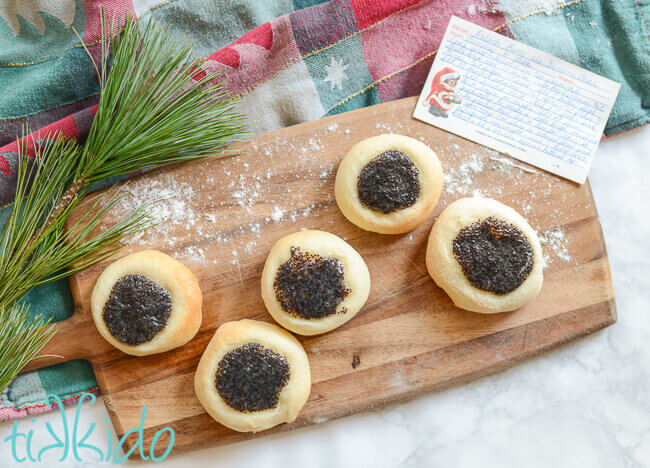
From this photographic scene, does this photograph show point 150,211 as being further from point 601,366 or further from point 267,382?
point 601,366

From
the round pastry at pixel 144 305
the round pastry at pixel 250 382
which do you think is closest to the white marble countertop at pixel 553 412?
the round pastry at pixel 250 382

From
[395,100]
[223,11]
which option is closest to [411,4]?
[395,100]

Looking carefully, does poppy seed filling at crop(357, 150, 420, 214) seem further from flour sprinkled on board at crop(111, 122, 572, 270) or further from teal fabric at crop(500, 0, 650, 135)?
teal fabric at crop(500, 0, 650, 135)

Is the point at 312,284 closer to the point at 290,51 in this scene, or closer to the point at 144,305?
the point at 144,305

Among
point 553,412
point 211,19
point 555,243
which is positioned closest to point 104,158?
point 211,19

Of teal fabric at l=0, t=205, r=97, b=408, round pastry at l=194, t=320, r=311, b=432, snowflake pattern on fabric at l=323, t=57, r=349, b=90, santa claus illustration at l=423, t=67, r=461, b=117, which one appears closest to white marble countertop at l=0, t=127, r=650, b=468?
teal fabric at l=0, t=205, r=97, b=408
